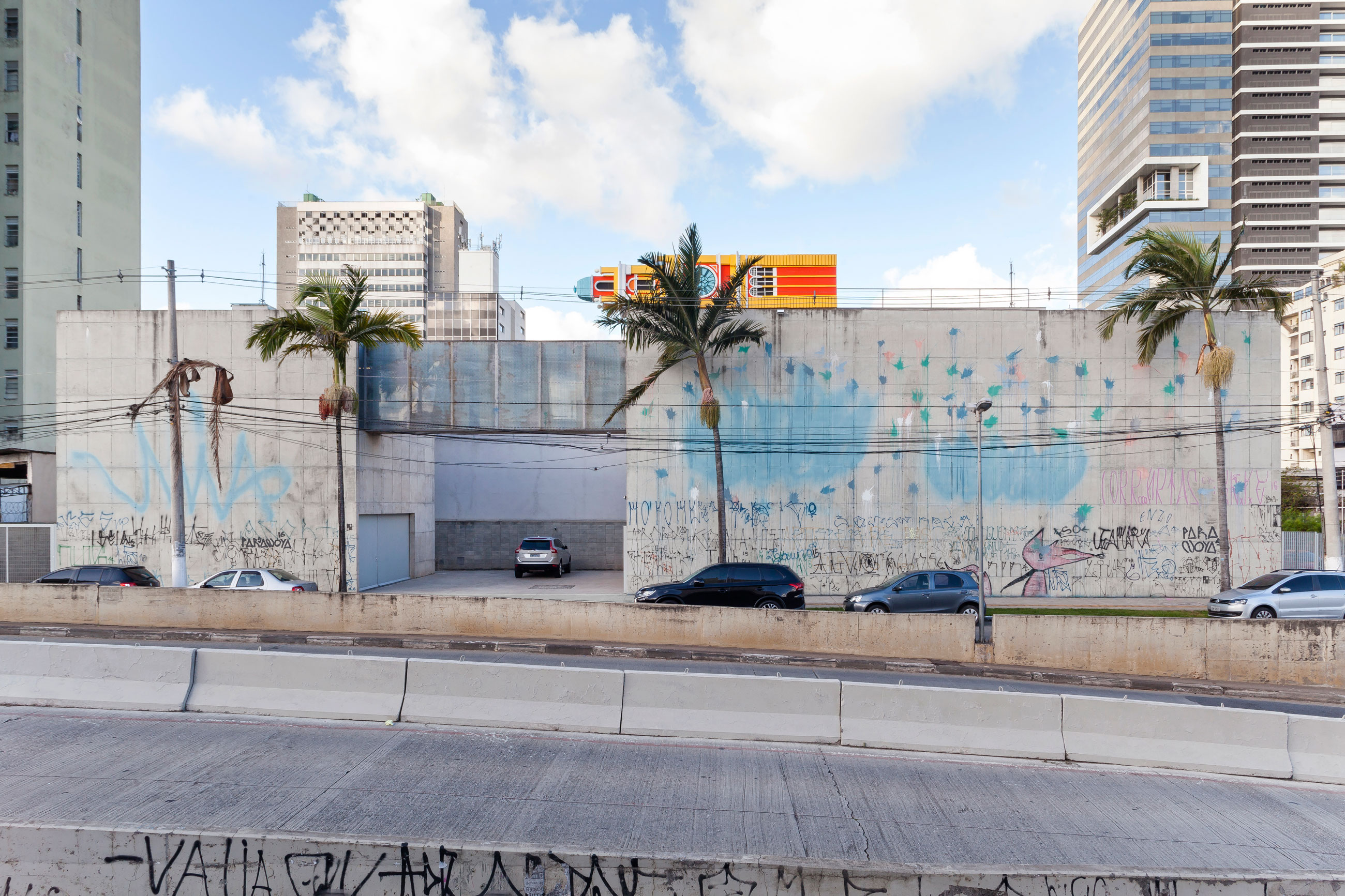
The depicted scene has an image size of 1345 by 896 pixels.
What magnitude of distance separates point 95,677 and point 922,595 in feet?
55.9

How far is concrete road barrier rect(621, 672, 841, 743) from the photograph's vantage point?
9.62 metres

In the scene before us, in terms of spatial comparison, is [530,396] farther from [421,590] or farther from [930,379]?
[930,379]

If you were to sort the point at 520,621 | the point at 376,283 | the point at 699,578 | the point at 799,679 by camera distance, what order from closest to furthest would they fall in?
the point at 799,679 < the point at 520,621 < the point at 699,578 < the point at 376,283

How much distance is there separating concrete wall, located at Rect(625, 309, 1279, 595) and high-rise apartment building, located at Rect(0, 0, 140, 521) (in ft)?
139

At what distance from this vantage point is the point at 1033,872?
18.7 feet

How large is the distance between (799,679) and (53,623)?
1838 centimetres

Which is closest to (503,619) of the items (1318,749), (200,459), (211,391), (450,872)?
(450,872)

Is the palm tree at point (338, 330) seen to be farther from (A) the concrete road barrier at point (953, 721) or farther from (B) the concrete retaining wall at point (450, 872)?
(B) the concrete retaining wall at point (450, 872)

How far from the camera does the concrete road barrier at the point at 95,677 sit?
1024 centimetres

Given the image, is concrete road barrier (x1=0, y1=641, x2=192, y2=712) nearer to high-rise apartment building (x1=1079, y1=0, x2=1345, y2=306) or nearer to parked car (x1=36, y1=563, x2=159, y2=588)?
parked car (x1=36, y1=563, x2=159, y2=588)

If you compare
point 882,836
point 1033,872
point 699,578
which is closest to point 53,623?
point 699,578

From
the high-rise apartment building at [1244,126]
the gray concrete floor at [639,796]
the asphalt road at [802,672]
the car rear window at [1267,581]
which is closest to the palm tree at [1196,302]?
the car rear window at [1267,581]

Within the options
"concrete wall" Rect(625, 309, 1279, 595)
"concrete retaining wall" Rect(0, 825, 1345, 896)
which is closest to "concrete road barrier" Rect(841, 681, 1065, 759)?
"concrete retaining wall" Rect(0, 825, 1345, 896)

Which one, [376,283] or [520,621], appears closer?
[520,621]
